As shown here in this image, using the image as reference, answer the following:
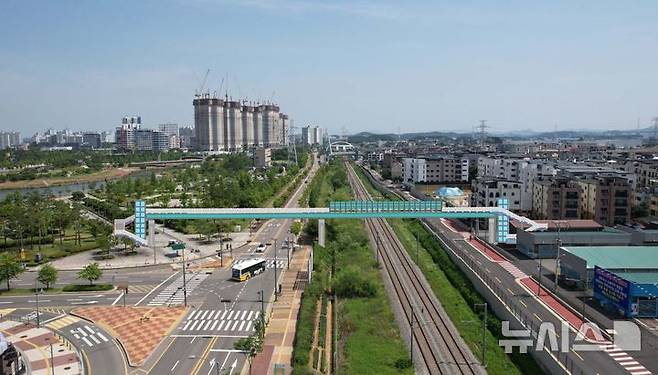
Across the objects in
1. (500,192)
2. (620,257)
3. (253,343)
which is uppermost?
(500,192)

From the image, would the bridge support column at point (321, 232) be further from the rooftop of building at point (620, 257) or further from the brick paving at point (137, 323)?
the rooftop of building at point (620, 257)

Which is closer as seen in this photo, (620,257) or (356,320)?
(356,320)

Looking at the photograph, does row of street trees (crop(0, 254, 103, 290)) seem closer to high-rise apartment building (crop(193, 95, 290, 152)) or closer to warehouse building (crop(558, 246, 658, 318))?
warehouse building (crop(558, 246, 658, 318))

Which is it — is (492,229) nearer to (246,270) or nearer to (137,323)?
(246,270)

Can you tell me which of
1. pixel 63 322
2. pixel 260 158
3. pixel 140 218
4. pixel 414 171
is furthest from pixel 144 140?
pixel 63 322

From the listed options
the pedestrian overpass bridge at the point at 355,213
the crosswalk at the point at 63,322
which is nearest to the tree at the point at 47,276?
the crosswalk at the point at 63,322

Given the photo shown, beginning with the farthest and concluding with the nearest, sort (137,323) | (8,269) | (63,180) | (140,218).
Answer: (63,180) < (140,218) < (8,269) < (137,323)

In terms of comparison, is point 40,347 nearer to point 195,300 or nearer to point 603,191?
point 195,300

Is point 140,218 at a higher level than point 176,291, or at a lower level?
higher
